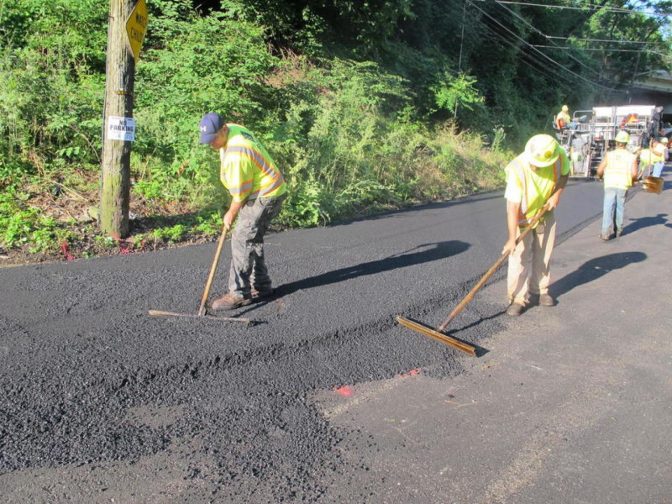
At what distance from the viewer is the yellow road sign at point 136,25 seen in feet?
18.9

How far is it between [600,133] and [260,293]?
16.6m

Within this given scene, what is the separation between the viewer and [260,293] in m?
4.90

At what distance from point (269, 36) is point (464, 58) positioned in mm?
11330

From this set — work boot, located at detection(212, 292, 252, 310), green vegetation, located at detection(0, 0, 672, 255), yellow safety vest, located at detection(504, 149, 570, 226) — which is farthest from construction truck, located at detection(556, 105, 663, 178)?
work boot, located at detection(212, 292, 252, 310)

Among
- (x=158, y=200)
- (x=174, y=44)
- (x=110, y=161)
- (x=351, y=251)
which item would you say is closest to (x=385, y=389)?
(x=351, y=251)

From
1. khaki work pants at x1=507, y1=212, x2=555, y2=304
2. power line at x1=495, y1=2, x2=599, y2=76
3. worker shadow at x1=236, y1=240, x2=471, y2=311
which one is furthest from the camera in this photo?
power line at x1=495, y1=2, x2=599, y2=76

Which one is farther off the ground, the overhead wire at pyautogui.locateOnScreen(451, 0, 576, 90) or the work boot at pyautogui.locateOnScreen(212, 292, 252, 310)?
the overhead wire at pyautogui.locateOnScreen(451, 0, 576, 90)

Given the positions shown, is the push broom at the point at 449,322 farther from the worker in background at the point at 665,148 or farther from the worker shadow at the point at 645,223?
the worker in background at the point at 665,148

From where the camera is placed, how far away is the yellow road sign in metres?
5.75

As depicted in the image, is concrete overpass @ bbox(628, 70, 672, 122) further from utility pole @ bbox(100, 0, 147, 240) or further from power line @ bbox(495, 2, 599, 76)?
utility pole @ bbox(100, 0, 147, 240)

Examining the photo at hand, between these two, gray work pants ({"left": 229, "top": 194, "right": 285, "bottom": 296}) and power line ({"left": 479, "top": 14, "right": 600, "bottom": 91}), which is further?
power line ({"left": 479, "top": 14, "right": 600, "bottom": 91})

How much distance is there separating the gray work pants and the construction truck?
15.4m

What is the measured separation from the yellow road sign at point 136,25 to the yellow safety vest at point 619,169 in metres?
6.83

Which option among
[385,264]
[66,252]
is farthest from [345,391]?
[66,252]
